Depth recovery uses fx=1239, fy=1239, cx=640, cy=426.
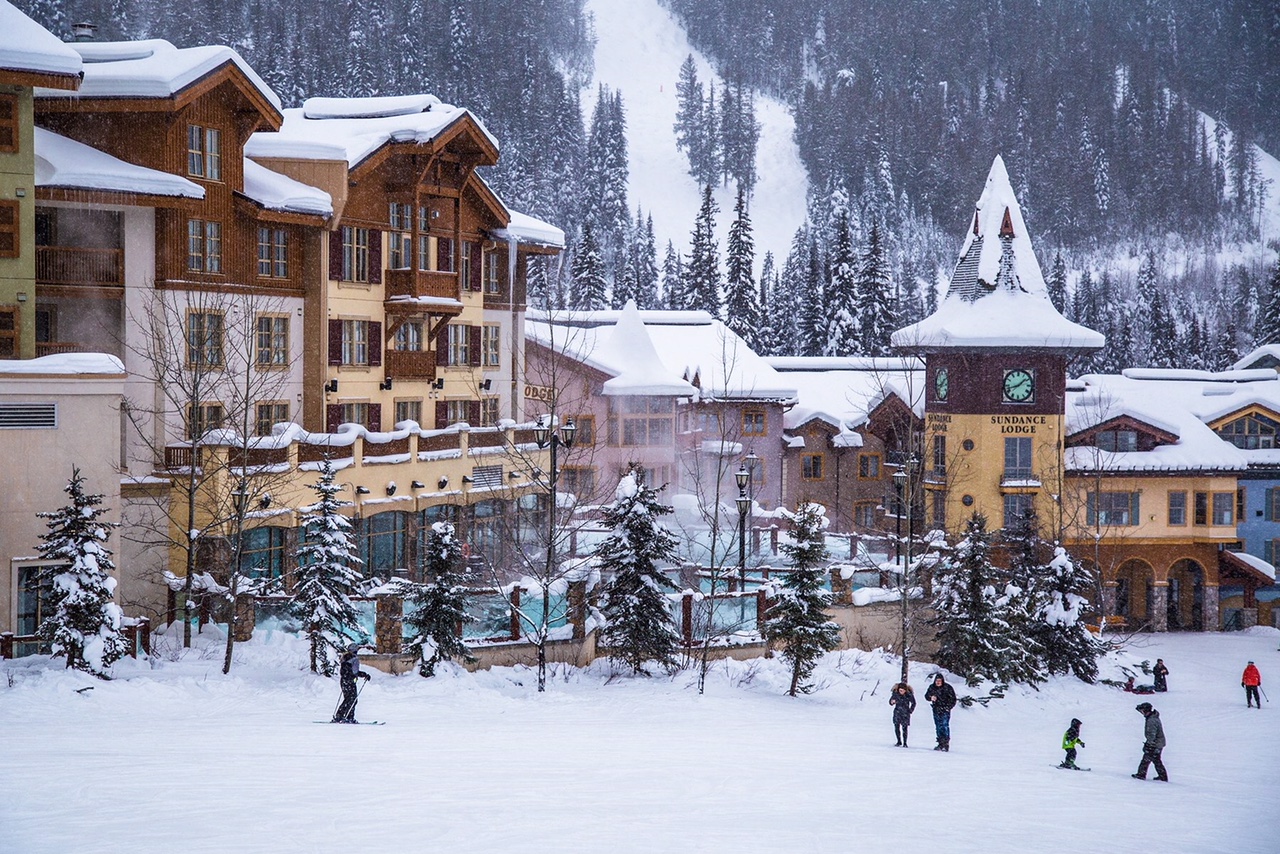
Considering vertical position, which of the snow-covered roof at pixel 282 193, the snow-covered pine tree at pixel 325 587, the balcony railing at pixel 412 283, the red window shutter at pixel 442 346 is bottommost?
the snow-covered pine tree at pixel 325 587

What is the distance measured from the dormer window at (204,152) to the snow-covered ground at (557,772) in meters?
13.1

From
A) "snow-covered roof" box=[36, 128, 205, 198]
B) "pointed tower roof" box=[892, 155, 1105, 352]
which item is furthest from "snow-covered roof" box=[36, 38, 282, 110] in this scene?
"pointed tower roof" box=[892, 155, 1105, 352]

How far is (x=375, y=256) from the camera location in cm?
3747

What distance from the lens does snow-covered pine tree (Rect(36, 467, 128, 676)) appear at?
68.7 feet

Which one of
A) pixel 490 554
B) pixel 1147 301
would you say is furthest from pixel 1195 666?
pixel 1147 301

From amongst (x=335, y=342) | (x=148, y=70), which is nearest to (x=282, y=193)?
(x=335, y=342)

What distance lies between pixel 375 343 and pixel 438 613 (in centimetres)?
1501

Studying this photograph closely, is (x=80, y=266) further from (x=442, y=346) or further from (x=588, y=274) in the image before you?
(x=588, y=274)

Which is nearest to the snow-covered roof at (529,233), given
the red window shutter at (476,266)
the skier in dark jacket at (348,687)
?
the red window shutter at (476,266)

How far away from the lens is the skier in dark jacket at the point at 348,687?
19844mm

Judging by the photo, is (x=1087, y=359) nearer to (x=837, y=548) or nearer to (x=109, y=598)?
(x=837, y=548)

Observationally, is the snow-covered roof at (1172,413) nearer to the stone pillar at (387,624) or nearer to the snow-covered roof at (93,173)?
the stone pillar at (387,624)

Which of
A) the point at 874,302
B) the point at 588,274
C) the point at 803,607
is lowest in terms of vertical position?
the point at 803,607

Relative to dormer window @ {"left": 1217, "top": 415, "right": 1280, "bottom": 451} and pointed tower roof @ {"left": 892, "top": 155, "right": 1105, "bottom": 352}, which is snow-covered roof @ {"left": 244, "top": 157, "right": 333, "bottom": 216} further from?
dormer window @ {"left": 1217, "top": 415, "right": 1280, "bottom": 451}
